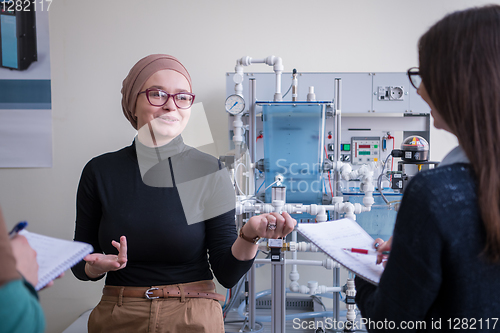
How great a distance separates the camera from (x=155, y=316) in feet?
3.04

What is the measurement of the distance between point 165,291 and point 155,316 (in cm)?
6

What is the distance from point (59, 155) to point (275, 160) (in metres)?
1.76

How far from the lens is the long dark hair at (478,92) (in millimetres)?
499

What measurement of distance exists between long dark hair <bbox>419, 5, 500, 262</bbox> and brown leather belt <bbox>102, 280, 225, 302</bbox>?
0.71 metres

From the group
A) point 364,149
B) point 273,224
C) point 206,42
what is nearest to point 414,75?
point 273,224

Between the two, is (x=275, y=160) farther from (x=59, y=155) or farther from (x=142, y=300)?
(x=59, y=155)

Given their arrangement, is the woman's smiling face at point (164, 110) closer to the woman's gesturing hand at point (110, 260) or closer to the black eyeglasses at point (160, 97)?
the black eyeglasses at point (160, 97)

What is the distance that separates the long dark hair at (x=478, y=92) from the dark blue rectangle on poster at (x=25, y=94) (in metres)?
2.76

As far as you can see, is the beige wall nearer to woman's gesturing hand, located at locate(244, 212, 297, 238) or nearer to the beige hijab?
the beige hijab

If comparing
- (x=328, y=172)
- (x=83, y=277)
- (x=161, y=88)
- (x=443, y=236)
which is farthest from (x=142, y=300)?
(x=328, y=172)

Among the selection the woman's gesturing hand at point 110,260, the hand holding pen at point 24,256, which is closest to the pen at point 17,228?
the hand holding pen at point 24,256

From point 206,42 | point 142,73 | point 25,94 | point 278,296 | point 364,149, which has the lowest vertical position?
point 278,296

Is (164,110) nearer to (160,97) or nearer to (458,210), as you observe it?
(160,97)

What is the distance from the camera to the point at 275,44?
2.63 metres
